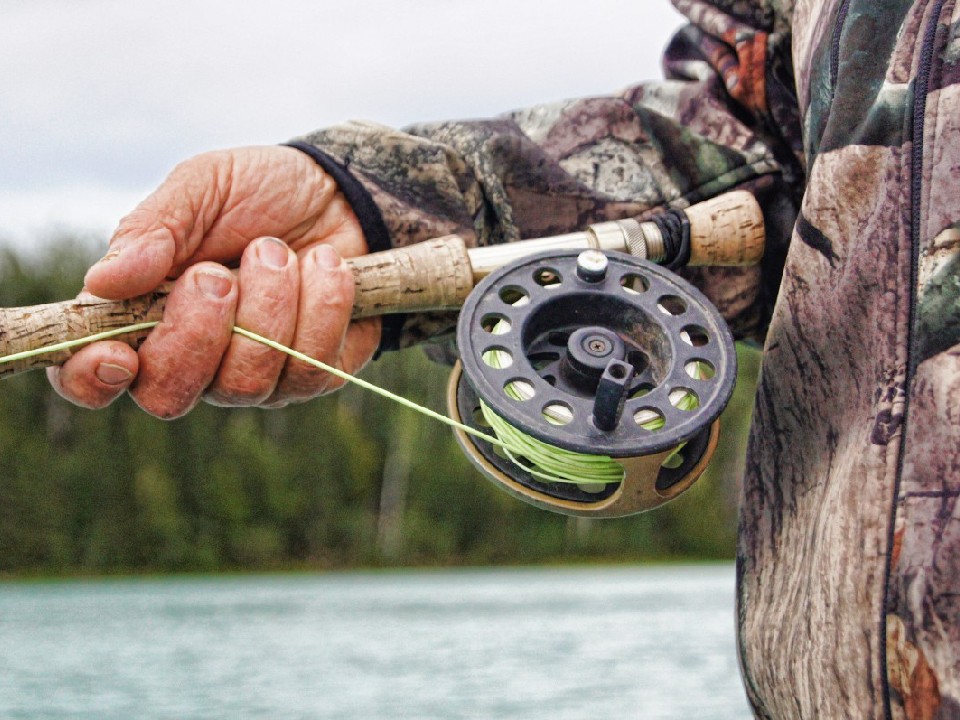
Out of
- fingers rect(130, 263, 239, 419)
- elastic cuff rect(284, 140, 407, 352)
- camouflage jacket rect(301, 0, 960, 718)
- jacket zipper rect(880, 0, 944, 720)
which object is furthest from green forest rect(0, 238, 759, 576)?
jacket zipper rect(880, 0, 944, 720)

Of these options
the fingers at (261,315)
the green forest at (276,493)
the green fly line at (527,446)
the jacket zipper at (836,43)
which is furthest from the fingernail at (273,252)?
the green forest at (276,493)

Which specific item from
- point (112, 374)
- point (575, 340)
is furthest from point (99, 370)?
point (575, 340)

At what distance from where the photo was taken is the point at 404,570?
82.7 ft

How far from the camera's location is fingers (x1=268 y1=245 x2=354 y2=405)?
1744mm

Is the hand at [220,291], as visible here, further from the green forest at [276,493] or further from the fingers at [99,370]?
the green forest at [276,493]

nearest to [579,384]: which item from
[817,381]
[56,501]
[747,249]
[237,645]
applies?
[817,381]

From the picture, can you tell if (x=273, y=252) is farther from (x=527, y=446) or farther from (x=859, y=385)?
(x=859, y=385)

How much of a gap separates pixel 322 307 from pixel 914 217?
841mm

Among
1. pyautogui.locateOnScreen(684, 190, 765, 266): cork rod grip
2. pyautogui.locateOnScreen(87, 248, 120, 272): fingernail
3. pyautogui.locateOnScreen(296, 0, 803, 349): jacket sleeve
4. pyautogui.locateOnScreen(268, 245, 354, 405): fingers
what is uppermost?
pyautogui.locateOnScreen(296, 0, 803, 349): jacket sleeve

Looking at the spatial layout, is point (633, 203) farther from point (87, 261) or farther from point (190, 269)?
point (87, 261)

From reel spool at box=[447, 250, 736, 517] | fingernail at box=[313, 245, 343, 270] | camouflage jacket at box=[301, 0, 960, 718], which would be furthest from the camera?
fingernail at box=[313, 245, 343, 270]

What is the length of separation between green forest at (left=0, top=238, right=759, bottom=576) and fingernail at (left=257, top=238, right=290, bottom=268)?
20.9 metres

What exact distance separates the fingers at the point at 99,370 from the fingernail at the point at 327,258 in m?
0.29

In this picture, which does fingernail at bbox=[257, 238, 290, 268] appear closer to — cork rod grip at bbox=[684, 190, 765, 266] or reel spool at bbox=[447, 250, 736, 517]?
reel spool at bbox=[447, 250, 736, 517]
